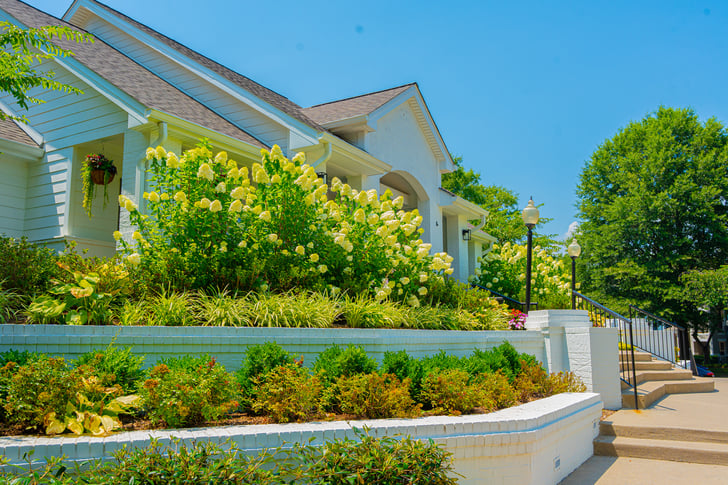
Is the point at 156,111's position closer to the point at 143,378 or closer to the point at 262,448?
the point at 143,378

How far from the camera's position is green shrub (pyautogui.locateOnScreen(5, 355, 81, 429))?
351cm

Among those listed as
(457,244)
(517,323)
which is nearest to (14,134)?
(517,323)

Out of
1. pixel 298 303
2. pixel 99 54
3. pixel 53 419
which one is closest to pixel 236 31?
pixel 99 54

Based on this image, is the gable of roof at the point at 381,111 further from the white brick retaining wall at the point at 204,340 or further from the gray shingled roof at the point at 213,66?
the white brick retaining wall at the point at 204,340

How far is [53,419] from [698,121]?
27697mm

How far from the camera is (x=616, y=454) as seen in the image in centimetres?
648

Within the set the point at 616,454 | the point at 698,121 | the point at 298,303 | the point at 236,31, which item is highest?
the point at 698,121

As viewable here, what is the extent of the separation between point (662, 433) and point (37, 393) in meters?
7.06

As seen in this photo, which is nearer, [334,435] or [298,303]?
[334,435]

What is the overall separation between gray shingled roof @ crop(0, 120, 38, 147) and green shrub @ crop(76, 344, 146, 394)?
6733 millimetres

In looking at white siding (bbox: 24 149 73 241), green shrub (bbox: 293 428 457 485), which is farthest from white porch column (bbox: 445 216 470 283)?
green shrub (bbox: 293 428 457 485)

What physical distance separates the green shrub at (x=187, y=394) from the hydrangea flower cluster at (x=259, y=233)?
2.19m

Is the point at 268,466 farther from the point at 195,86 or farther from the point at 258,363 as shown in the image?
the point at 195,86

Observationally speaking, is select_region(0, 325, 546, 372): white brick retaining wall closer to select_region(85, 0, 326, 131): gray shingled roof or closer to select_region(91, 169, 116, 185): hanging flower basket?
select_region(91, 169, 116, 185): hanging flower basket
